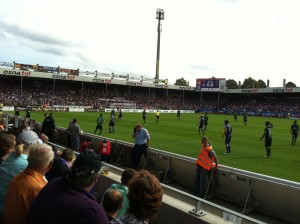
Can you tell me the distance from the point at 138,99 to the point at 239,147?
188 feet

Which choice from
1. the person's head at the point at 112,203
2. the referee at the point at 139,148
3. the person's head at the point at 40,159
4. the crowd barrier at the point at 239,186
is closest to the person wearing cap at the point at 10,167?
the person's head at the point at 40,159

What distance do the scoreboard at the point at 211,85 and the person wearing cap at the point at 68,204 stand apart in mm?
78526

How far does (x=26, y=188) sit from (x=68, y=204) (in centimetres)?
105

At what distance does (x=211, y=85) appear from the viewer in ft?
263

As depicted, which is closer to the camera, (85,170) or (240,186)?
(85,170)

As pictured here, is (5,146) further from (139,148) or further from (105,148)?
(105,148)

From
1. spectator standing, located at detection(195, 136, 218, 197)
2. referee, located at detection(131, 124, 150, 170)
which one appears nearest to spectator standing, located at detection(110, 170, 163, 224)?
spectator standing, located at detection(195, 136, 218, 197)

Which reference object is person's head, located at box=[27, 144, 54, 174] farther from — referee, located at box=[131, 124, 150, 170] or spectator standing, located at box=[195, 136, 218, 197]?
referee, located at box=[131, 124, 150, 170]

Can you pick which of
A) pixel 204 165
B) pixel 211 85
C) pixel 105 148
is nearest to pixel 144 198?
pixel 204 165

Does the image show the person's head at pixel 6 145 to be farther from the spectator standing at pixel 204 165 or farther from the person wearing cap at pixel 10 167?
the spectator standing at pixel 204 165

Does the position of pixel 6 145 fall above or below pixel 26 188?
above

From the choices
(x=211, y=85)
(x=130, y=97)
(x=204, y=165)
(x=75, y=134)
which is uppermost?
(x=211, y=85)

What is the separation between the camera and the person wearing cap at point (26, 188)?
10.1ft

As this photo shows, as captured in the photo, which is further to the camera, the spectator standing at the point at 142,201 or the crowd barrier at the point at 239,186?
the crowd barrier at the point at 239,186
